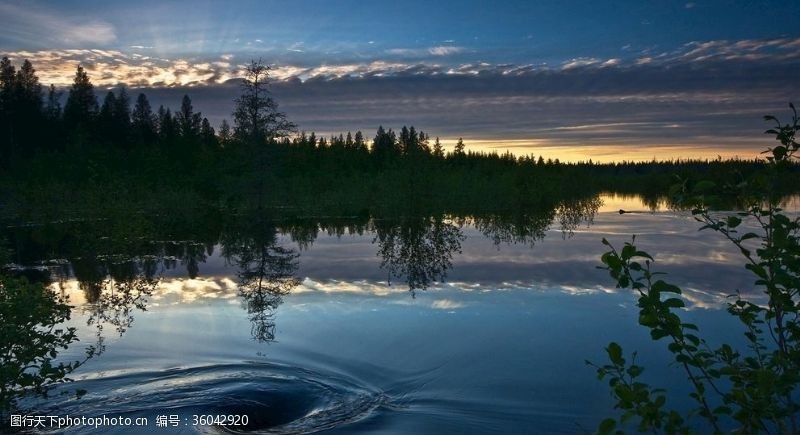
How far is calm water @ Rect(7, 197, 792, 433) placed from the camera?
314 inches

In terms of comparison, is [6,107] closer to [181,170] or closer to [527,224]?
[181,170]

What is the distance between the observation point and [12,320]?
302 inches

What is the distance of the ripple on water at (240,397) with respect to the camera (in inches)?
302

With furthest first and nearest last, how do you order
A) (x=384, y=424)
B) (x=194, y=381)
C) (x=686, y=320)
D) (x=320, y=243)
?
(x=320, y=243)
(x=686, y=320)
(x=194, y=381)
(x=384, y=424)

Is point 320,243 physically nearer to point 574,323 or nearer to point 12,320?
point 574,323

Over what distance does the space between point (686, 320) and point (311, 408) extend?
24.1 feet

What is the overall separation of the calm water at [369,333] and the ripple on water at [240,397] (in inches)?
1.1

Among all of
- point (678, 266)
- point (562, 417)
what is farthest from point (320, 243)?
point (562, 417)

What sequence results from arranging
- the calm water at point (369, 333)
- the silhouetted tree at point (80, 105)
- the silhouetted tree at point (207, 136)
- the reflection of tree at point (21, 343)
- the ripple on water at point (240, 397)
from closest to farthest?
the reflection of tree at point (21, 343) < the ripple on water at point (240, 397) < the calm water at point (369, 333) < the silhouetted tree at point (80, 105) < the silhouetted tree at point (207, 136)

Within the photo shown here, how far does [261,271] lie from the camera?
18.9 metres

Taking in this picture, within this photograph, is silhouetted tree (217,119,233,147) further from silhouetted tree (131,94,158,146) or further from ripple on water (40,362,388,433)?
ripple on water (40,362,388,433)

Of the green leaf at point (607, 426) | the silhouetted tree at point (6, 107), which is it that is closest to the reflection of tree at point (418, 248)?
the green leaf at point (607, 426)

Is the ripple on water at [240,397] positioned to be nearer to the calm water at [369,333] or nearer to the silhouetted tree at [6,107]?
the calm water at [369,333]

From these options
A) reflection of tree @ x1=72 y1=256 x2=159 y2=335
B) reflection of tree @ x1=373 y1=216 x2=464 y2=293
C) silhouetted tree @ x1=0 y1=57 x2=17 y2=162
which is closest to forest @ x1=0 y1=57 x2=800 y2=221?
silhouetted tree @ x1=0 y1=57 x2=17 y2=162
